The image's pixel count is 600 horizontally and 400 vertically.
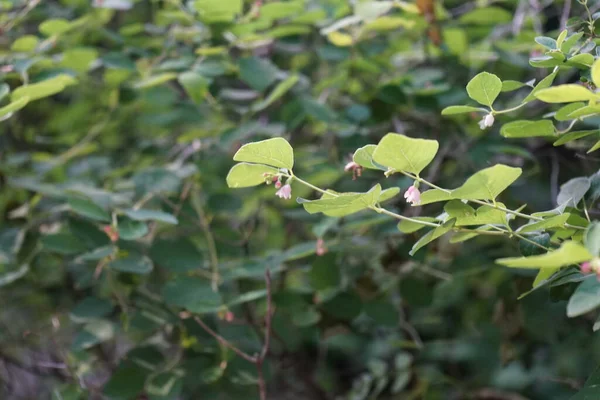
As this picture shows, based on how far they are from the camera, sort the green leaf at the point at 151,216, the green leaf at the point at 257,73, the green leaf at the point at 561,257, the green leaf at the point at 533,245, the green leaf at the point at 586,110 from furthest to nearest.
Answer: the green leaf at the point at 257,73 < the green leaf at the point at 151,216 < the green leaf at the point at 533,245 < the green leaf at the point at 586,110 < the green leaf at the point at 561,257

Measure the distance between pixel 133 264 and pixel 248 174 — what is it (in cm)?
44

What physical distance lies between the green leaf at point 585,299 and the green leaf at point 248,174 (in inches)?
12.1

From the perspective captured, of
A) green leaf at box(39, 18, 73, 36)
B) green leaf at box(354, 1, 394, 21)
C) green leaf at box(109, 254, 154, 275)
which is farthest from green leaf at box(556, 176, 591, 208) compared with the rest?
green leaf at box(39, 18, 73, 36)

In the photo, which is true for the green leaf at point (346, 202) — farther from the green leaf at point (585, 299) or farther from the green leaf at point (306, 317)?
the green leaf at point (306, 317)

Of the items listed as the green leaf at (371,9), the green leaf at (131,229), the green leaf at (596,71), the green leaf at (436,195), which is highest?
the green leaf at (596,71)

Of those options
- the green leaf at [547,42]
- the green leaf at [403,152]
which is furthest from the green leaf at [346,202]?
the green leaf at [547,42]

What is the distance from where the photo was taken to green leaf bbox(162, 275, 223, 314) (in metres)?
1.02

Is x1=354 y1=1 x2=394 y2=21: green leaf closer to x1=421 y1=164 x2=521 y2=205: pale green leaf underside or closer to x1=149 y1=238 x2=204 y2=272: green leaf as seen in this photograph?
x1=149 y1=238 x2=204 y2=272: green leaf

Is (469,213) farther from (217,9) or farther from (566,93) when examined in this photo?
(217,9)

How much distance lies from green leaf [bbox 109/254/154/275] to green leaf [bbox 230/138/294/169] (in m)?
0.47

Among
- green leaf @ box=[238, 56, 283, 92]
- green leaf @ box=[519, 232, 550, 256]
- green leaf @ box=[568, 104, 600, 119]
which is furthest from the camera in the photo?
green leaf @ box=[238, 56, 283, 92]

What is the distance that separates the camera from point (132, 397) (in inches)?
43.3

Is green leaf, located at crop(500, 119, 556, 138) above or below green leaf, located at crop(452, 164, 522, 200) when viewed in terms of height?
below

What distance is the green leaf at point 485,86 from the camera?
66 cm
